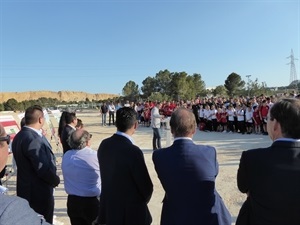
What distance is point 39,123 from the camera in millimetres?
3730

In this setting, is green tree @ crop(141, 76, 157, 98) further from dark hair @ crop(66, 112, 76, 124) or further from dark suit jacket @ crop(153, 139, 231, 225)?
dark suit jacket @ crop(153, 139, 231, 225)

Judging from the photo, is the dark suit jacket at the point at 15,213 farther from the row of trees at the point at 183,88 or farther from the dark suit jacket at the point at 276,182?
the row of trees at the point at 183,88

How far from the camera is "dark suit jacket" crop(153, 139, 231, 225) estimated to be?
7.47 feet

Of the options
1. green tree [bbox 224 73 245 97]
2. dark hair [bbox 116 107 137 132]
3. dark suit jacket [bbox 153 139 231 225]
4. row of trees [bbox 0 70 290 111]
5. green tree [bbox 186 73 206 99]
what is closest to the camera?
dark suit jacket [bbox 153 139 231 225]

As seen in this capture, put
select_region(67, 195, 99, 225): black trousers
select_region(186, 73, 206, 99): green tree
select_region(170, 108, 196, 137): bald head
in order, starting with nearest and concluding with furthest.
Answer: select_region(170, 108, 196, 137): bald head
select_region(67, 195, 99, 225): black trousers
select_region(186, 73, 206, 99): green tree

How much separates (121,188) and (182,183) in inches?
25.4

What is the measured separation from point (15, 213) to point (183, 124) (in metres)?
1.62

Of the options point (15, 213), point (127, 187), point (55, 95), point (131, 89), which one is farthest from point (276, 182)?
point (55, 95)

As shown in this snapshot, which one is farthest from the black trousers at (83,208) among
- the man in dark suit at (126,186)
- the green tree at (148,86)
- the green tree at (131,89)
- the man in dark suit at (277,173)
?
the green tree at (131,89)

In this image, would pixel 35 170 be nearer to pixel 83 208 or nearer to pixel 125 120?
pixel 83 208

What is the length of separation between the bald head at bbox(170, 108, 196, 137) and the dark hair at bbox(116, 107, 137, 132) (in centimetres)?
53

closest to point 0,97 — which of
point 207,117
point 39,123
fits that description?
point 207,117

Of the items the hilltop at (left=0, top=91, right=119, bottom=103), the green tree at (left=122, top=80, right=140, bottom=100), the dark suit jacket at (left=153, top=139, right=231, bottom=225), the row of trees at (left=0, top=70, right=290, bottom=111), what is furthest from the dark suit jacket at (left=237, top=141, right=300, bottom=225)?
the hilltop at (left=0, top=91, right=119, bottom=103)

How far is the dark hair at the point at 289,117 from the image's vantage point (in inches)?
78.5
